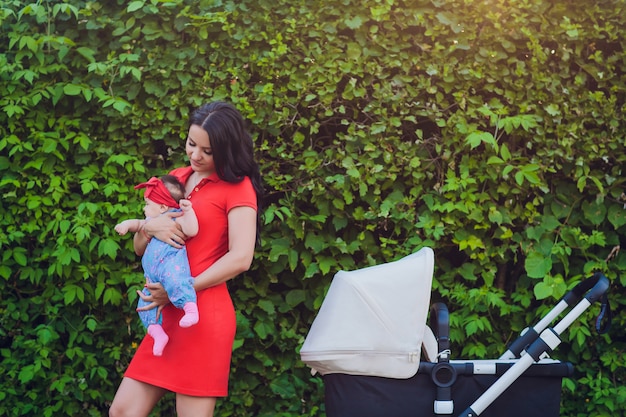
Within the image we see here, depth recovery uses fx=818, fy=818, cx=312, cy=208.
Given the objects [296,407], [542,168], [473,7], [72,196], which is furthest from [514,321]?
[72,196]

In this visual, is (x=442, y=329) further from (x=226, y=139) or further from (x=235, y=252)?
(x=226, y=139)

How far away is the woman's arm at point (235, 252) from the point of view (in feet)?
9.59

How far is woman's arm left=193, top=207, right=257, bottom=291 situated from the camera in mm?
2924

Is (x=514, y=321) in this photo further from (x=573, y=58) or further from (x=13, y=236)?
(x=13, y=236)

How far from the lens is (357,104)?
4215mm

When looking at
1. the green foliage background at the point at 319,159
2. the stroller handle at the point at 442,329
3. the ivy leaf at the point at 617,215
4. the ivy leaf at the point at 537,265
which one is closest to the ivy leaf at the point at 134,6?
the green foliage background at the point at 319,159

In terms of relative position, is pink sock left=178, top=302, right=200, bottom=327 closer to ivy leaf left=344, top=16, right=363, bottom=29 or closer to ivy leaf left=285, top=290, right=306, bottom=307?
ivy leaf left=285, top=290, right=306, bottom=307

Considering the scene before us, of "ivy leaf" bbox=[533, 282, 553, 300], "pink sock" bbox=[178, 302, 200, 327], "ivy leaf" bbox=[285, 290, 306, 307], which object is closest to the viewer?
"pink sock" bbox=[178, 302, 200, 327]

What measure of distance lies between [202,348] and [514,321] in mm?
1877

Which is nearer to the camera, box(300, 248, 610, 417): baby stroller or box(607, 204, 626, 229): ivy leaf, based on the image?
box(300, 248, 610, 417): baby stroller

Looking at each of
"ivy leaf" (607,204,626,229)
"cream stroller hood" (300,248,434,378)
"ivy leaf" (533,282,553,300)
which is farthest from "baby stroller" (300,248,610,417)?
"ivy leaf" (607,204,626,229)

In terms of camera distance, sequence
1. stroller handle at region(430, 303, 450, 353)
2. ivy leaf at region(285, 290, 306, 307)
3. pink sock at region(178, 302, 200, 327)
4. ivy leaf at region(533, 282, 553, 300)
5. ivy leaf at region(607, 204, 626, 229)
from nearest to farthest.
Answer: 1. pink sock at region(178, 302, 200, 327)
2. stroller handle at region(430, 303, 450, 353)
3. ivy leaf at region(533, 282, 553, 300)
4. ivy leaf at region(607, 204, 626, 229)
5. ivy leaf at region(285, 290, 306, 307)

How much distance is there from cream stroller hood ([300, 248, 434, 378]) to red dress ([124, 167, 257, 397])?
32cm

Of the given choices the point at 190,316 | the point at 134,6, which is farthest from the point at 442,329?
the point at 134,6
